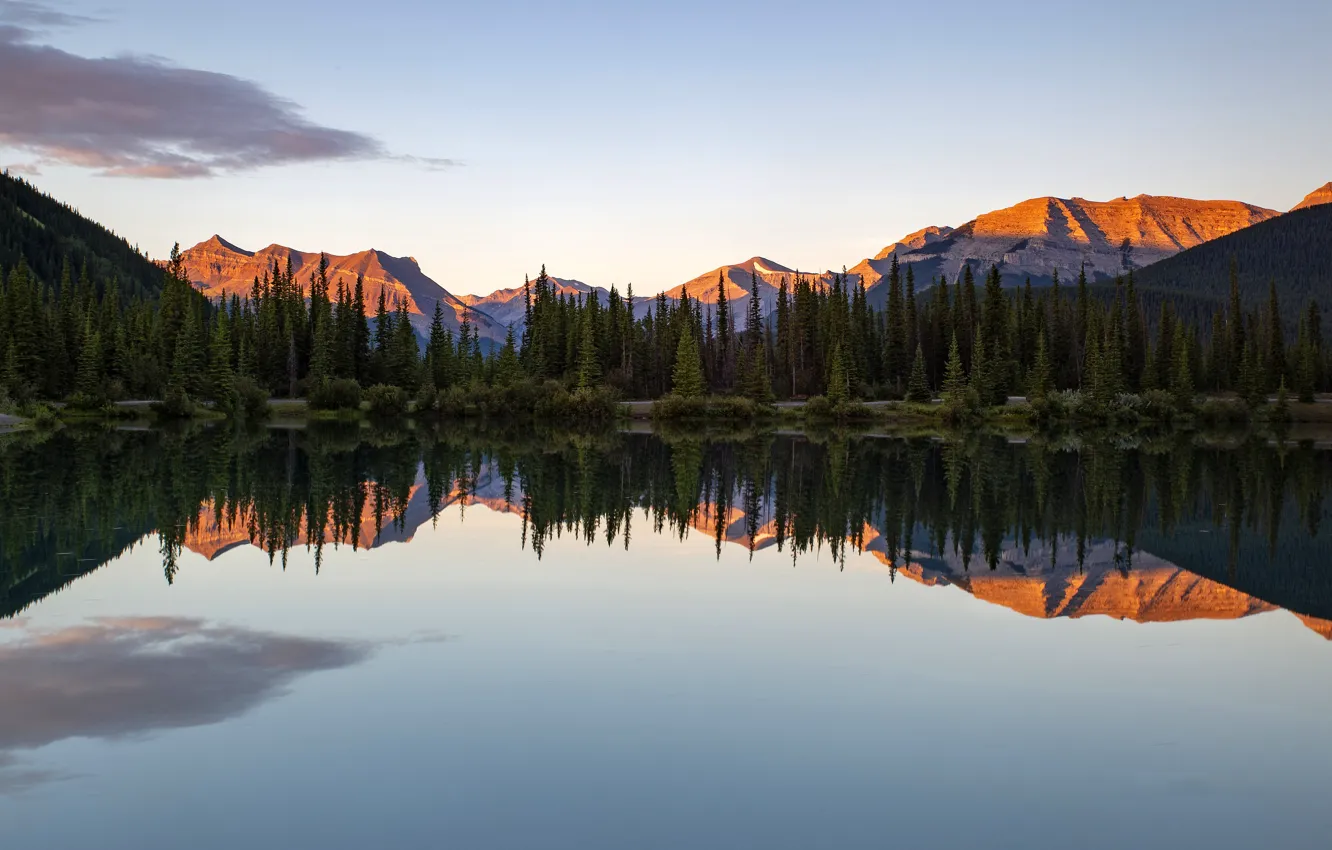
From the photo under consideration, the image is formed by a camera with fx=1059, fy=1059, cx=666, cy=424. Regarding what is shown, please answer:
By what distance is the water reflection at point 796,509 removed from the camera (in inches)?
802

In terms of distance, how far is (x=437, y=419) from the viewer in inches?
3819

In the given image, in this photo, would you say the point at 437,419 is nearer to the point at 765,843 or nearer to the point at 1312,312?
the point at 765,843

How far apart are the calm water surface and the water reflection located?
20 cm

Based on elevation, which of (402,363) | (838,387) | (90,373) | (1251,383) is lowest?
(838,387)

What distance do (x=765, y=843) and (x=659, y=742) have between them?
7.62 feet

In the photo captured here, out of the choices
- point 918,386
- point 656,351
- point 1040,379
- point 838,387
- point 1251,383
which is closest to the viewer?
point 1040,379

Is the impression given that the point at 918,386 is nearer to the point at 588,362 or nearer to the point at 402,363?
the point at 588,362

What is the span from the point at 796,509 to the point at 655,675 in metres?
18.5

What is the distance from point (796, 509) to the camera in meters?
31.1

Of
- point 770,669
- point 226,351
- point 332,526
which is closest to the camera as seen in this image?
point 770,669

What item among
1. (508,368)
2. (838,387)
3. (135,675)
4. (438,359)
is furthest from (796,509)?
(438,359)

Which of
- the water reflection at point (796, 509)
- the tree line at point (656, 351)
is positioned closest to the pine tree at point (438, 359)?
the tree line at point (656, 351)

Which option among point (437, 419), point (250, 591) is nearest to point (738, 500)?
point (250, 591)

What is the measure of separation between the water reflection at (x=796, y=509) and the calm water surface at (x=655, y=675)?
0.20 metres
